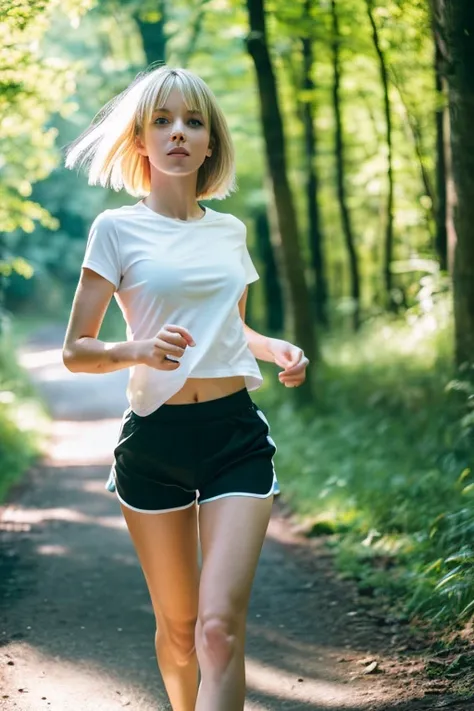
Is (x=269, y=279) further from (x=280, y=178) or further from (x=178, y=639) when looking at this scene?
(x=178, y=639)

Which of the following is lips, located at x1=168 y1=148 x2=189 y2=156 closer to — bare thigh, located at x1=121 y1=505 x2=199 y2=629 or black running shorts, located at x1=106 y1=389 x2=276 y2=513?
black running shorts, located at x1=106 y1=389 x2=276 y2=513

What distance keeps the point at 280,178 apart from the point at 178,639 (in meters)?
8.83

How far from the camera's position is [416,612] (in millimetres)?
5590

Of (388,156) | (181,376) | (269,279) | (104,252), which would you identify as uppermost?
(104,252)

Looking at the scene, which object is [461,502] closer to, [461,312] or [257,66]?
[461,312]

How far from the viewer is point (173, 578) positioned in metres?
3.38

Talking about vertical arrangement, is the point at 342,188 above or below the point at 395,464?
below

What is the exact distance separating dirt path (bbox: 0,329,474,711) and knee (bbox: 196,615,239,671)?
152 cm

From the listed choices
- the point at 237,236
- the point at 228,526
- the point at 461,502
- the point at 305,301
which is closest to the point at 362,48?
Answer: the point at 305,301

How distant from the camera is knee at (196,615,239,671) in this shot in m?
3.01

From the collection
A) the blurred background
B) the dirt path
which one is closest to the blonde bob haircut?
the blurred background

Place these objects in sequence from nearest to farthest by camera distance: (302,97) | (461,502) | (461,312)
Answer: (461,502) < (461,312) < (302,97)

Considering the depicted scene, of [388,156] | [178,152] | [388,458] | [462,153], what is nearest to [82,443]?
[388,156]

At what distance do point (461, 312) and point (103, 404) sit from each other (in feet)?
36.1
